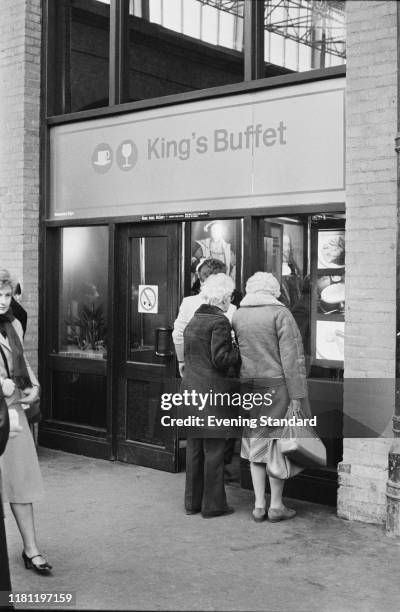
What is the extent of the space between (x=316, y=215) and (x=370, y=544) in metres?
2.63

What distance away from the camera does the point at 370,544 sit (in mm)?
5844

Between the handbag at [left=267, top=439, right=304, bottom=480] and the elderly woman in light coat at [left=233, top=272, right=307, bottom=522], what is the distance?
1.7 inches

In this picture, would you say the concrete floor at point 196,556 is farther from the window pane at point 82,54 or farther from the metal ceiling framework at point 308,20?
the window pane at point 82,54

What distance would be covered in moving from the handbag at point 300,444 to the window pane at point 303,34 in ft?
9.07

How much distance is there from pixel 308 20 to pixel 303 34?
0.12 metres

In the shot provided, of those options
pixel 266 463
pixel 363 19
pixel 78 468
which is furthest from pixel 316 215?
pixel 78 468

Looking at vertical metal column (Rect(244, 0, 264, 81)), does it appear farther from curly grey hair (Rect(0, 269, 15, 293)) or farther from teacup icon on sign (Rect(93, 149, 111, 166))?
curly grey hair (Rect(0, 269, 15, 293))

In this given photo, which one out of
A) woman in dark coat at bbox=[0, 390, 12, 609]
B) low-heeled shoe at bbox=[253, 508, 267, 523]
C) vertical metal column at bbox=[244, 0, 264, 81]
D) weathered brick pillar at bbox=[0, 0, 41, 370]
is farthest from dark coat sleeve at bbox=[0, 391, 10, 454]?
weathered brick pillar at bbox=[0, 0, 41, 370]

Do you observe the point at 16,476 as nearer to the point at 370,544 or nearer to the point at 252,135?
the point at 370,544

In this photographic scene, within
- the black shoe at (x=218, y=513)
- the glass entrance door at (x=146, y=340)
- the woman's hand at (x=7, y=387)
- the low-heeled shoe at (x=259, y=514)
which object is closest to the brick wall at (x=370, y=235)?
the low-heeled shoe at (x=259, y=514)

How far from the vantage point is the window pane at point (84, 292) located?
8.52m

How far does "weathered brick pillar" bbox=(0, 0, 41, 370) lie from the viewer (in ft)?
28.8

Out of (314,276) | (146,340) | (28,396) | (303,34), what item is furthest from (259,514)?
(303,34)

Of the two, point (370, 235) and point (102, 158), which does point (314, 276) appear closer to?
point (370, 235)
